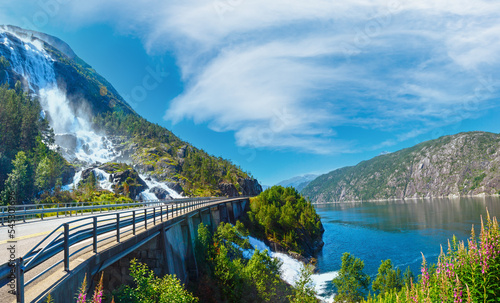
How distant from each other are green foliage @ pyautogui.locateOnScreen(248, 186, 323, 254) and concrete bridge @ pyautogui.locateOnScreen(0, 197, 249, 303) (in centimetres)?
4747

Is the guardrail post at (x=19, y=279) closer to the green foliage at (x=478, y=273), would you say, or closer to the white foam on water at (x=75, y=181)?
the green foliage at (x=478, y=273)

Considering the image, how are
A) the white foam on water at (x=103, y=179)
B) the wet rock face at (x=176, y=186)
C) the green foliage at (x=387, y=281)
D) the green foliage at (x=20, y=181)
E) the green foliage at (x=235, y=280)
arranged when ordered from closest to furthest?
the green foliage at (x=235, y=280), the green foliage at (x=387, y=281), the green foliage at (x=20, y=181), the white foam on water at (x=103, y=179), the wet rock face at (x=176, y=186)

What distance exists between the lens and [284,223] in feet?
272

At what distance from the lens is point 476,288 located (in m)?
10.6

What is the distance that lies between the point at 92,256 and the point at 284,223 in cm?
7568

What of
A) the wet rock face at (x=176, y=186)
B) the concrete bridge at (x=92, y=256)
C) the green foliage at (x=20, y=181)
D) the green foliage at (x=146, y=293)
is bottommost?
the green foliage at (x=146, y=293)

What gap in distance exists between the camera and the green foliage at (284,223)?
7681cm

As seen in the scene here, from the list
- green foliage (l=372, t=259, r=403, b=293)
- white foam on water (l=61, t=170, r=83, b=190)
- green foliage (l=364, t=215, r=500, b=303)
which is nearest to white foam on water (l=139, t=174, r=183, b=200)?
white foam on water (l=61, t=170, r=83, b=190)

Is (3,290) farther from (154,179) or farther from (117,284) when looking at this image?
(154,179)

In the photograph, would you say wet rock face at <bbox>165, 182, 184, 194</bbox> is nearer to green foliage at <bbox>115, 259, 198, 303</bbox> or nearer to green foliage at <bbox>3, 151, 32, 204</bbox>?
green foliage at <bbox>3, 151, 32, 204</bbox>

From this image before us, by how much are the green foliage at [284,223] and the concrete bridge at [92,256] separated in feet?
156

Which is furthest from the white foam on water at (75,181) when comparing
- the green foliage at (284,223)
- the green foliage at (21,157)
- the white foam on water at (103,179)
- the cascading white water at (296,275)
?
the cascading white water at (296,275)

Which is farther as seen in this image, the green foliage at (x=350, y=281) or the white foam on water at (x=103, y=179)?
the white foam on water at (x=103, y=179)

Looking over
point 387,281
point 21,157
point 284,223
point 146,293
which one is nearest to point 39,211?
point 146,293
